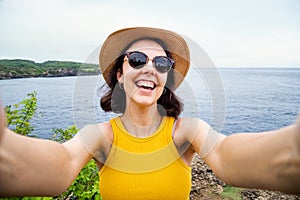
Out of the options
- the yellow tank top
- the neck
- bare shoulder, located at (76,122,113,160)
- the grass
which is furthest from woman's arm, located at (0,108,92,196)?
the grass

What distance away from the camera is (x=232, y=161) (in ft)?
3.48

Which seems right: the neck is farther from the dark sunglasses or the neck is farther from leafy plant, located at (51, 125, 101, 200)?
leafy plant, located at (51, 125, 101, 200)

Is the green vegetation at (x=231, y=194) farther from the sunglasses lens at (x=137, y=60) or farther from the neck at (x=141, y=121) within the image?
the sunglasses lens at (x=137, y=60)

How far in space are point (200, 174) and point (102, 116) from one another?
3.13 meters

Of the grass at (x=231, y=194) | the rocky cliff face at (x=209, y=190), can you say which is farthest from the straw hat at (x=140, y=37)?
the grass at (x=231, y=194)

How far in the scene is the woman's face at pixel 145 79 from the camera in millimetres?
1485

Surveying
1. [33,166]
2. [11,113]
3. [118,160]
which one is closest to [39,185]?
[33,166]

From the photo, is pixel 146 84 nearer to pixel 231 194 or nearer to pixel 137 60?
pixel 137 60

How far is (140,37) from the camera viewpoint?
1.57 metres

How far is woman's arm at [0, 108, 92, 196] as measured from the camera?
898mm

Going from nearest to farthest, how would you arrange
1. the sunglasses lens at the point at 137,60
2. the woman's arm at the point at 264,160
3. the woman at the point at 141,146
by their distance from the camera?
the woman's arm at the point at 264,160, the woman at the point at 141,146, the sunglasses lens at the point at 137,60

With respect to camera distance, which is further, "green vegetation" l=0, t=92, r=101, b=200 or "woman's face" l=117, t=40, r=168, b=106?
"green vegetation" l=0, t=92, r=101, b=200

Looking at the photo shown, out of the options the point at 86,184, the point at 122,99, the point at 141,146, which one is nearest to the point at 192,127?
the point at 141,146

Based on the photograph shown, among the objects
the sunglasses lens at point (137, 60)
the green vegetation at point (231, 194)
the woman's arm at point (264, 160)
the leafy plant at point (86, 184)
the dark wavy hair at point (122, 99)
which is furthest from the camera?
the green vegetation at point (231, 194)
